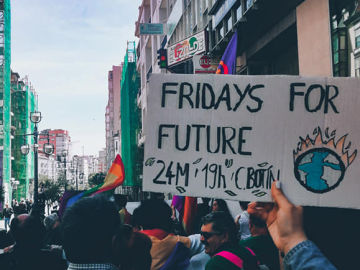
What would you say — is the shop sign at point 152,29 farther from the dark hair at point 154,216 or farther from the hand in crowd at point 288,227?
the hand in crowd at point 288,227

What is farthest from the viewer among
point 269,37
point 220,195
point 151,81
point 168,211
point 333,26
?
point 269,37

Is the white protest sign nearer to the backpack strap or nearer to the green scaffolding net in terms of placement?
the backpack strap

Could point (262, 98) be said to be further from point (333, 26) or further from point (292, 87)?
point (333, 26)

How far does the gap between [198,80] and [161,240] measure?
141cm

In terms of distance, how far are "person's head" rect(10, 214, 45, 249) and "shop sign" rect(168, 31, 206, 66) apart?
10.3 m

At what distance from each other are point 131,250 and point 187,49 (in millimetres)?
11393

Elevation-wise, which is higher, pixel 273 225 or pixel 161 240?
→ pixel 273 225

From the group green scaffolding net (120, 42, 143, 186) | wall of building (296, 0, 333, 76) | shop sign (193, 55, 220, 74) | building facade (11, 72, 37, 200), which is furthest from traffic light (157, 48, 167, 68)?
building facade (11, 72, 37, 200)

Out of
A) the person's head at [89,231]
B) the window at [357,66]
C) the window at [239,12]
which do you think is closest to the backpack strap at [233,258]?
the person's head at [89,231]

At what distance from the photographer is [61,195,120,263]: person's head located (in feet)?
7.18

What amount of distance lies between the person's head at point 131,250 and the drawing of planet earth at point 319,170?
1.47 meters

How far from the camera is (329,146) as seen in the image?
250 centimetres

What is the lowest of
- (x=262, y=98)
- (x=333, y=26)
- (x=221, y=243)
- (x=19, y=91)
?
(x=221, y=243)


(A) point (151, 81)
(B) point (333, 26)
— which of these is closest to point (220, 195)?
(A) point (151, 81)
